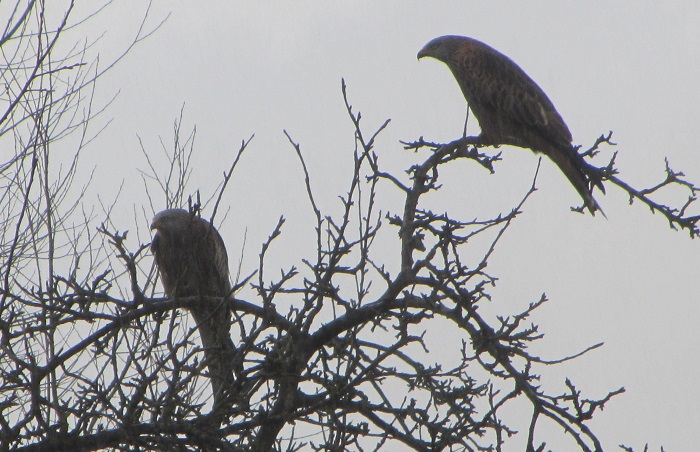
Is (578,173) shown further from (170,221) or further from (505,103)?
(170,221)

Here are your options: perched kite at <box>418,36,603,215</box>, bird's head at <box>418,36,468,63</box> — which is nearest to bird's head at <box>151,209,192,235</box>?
perched kite at <box>418,36,603,215</box>

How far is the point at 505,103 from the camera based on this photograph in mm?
6285

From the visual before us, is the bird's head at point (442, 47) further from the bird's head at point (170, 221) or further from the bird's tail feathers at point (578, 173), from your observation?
the bird's head at point (170, 221)

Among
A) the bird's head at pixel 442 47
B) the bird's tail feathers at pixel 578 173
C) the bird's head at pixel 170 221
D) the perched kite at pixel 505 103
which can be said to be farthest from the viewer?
the bird's head at pixel 442 47

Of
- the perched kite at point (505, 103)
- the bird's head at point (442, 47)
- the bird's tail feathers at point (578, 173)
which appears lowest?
the bird's tail feathers at point (578, 173)

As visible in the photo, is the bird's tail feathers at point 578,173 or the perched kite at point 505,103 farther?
the perched kite at point 505,103

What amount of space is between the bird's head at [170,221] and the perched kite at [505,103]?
2273 millimetres

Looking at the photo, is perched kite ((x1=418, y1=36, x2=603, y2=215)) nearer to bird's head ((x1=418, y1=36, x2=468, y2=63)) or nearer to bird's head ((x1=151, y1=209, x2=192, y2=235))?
bird's head ((x1=418, y1=36, x2=468, y2=63))

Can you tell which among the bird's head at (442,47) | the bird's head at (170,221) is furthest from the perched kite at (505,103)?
the bird's head at (170,221)

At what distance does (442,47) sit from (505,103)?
964 millimetres

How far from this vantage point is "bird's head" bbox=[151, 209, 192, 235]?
5805 millimetres

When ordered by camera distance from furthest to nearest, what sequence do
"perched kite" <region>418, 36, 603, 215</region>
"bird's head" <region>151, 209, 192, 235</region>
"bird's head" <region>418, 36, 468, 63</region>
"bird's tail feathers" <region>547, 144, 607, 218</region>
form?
"bird's head" <region>418, 36, 468, 63</region>
"perched kite" <region>418, 36, 603, 215</region>
"bird's head" <region>151, 209, 192, 235</region>
"bird's tail feathers" <region>547, 144, 607, 218</region>

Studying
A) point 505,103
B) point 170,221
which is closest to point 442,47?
point 505,103

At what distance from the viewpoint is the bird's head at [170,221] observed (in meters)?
5.80
